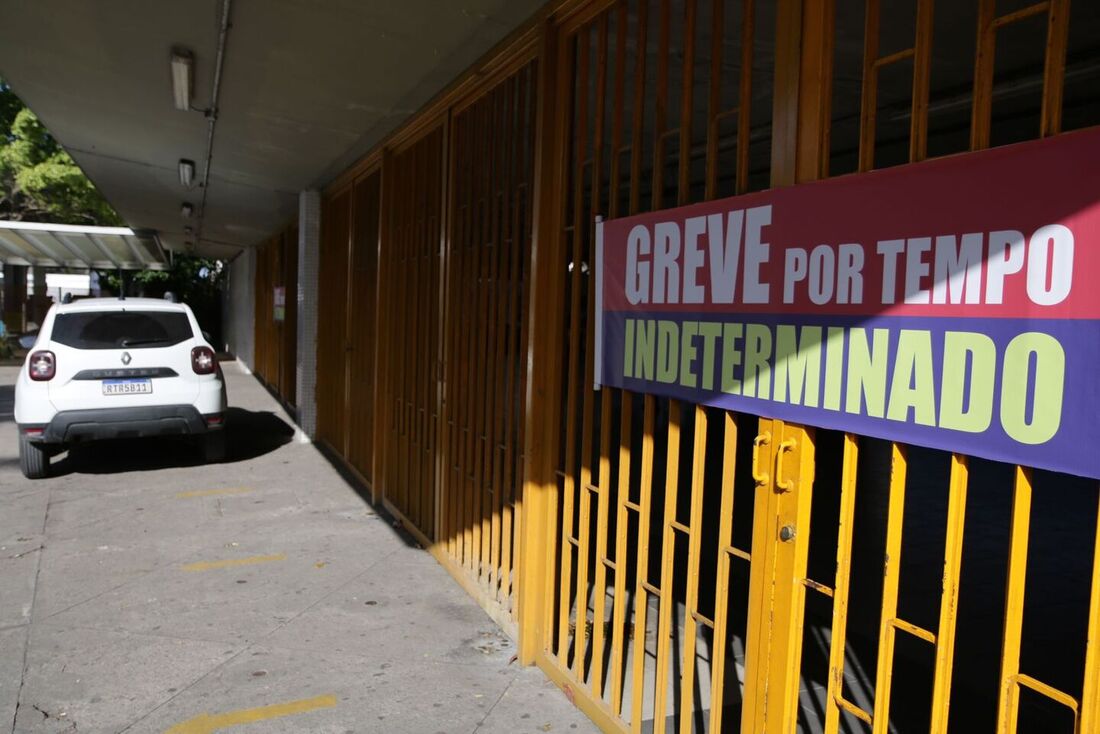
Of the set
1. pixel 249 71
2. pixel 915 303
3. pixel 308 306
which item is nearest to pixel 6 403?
pixel 308 306

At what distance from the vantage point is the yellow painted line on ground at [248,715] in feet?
10.9

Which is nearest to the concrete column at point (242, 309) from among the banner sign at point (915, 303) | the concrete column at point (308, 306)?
the concrete column at point (308, 306)

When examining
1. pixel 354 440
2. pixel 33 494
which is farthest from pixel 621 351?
pixel 33 494

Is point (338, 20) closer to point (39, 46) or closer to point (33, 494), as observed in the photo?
point (39, 46)

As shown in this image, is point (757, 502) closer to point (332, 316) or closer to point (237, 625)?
point (237, 625)

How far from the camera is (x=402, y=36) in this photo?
4.37 m

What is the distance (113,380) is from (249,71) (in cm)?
372

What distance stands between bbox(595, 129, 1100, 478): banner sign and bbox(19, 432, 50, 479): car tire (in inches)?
278

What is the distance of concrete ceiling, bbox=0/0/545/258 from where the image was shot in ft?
13.8

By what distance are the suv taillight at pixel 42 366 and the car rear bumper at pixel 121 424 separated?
366 mm

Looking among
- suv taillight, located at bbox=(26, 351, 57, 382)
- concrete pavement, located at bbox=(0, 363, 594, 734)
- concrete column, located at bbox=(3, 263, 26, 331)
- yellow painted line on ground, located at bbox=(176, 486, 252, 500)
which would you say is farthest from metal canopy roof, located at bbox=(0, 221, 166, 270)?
yellow painted line on ground, located at bbox=(176, 486, 252, 500)

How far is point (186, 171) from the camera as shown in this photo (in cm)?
898

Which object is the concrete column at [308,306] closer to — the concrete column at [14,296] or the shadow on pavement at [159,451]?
the shadow on pavement at [159,451]

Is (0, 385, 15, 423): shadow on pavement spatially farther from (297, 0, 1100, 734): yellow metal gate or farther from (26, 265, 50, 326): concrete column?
(26, 265, 50, 326): concrete column
